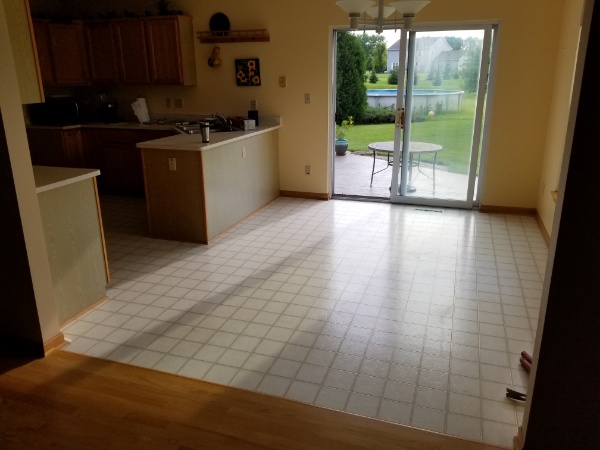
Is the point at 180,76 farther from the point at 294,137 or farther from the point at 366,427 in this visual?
the point at 366,427

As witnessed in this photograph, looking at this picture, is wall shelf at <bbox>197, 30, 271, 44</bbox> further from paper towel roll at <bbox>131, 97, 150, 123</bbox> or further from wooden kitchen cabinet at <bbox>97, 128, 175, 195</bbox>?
wooden kitchen cabinet at <bbox>97, 128, 175, 195</bbox>

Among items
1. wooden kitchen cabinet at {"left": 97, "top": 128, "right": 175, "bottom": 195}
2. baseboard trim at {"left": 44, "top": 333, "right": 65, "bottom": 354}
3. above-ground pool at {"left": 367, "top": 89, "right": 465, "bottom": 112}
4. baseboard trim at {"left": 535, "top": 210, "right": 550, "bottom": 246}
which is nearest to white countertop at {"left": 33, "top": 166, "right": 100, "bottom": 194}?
baseboard trim at {"left": 44, "top": 333, "right": 65, "bottom": 354}

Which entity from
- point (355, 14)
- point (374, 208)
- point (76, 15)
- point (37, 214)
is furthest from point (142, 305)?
point (76, 15)

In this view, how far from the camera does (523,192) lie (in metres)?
4.89

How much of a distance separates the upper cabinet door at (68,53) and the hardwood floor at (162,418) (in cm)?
434

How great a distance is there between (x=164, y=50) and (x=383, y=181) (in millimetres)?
3280

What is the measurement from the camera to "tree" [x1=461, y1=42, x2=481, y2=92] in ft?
15.5

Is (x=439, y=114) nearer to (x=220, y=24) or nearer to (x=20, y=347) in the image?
(x=220, y=24)

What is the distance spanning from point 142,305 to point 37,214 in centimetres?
95

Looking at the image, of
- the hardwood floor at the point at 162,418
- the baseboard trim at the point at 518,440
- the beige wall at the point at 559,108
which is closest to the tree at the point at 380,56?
the beige wall at the point at 559,108

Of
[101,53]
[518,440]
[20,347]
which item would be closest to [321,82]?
[101,53]

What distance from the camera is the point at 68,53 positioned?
556cm

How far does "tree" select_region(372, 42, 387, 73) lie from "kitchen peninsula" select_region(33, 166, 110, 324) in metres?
8.04

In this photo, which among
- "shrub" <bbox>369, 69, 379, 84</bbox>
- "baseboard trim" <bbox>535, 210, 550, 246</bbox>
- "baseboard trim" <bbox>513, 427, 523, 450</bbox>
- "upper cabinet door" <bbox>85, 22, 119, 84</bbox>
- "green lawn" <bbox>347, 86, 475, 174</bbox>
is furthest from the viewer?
"shrub" <bbox>369, 69, 379, 84</bbox>
